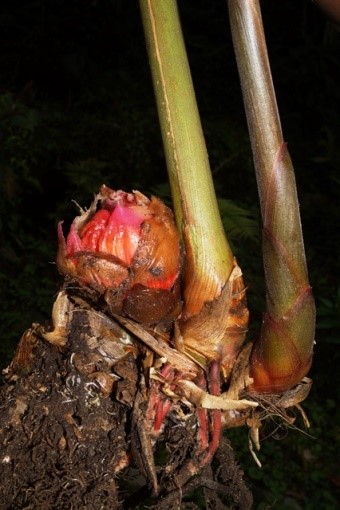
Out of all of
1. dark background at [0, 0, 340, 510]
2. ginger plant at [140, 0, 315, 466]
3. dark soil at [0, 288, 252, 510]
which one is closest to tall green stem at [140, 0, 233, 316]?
ginger plant at [140, 0, 315, 466]

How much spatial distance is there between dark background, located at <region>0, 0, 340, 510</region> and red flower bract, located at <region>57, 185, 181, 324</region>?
1097mm

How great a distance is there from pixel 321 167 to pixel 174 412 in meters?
2.75

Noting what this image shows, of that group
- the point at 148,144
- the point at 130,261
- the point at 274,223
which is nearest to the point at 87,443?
the point at 130,261

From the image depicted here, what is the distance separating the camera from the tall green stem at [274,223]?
0.82 m

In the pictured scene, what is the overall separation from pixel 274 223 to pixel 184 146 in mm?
158

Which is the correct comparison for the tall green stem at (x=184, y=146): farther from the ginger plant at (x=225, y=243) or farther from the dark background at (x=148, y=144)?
the dark background at (x=148, y=144)

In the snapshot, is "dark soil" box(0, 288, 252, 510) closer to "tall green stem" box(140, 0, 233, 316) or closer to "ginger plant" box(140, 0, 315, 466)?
"ginger plant" box(140, 0, 315, 466)

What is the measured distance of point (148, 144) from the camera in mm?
3152

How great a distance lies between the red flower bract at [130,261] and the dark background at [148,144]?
110 centimetres

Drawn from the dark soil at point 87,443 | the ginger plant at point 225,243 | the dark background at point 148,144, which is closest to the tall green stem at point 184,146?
the ginger plant at point 225,243

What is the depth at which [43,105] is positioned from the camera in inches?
134

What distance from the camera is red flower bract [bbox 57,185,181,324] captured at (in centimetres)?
92

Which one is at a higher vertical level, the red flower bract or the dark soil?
the red flower bract

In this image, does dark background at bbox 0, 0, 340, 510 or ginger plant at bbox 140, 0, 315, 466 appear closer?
ginger plant at bbox 140, 0, 315, 466
